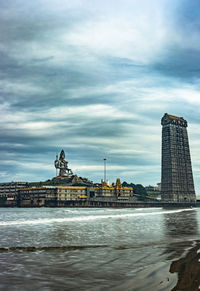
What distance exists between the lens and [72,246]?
23.7 m

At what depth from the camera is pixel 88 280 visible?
13617 millimetres

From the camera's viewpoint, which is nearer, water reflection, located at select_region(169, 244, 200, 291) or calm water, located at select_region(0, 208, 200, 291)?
water reflection, located at select_region(169, 244, 200, 291)

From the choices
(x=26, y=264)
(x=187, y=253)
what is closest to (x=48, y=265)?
(x=26, y=264)

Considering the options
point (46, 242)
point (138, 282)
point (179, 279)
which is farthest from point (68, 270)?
point (46, 242)

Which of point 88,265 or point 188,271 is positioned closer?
point 188,271

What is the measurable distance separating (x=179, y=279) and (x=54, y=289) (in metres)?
5.01

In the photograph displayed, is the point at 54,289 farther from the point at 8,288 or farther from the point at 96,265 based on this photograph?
the point at 96,265

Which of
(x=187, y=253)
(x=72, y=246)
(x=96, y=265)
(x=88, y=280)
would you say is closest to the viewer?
(x=88, y=280)

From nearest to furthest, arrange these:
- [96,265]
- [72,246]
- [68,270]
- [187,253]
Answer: [68,270], [96,265], [187,253], [72,246]

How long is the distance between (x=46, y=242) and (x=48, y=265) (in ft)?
31.4

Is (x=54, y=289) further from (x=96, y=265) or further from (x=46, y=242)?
(x=46, y=242)

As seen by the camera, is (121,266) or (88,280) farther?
(121,266)

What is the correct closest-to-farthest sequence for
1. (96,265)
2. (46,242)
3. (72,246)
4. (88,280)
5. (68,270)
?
(88,280)
(68,270)
(96,265)
(72,246)
(46,242)

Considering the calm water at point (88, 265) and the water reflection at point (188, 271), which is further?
the calm water at point (88, 265)
